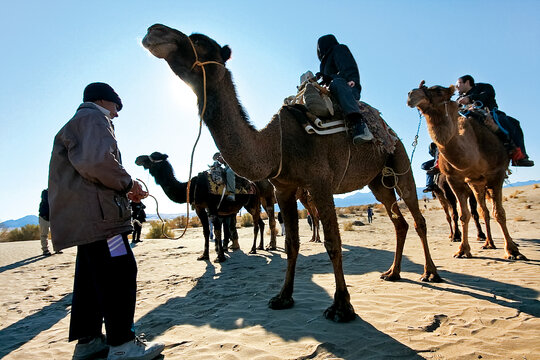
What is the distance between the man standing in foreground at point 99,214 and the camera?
7.84 feet

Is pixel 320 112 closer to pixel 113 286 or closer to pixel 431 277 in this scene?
pixel 113 286

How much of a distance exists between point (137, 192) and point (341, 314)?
2.37 meters

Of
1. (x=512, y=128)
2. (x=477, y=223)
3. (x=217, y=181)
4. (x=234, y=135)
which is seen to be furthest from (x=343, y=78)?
(x=477, y=223)

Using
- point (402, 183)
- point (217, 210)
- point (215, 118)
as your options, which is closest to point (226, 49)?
point (215, 118)

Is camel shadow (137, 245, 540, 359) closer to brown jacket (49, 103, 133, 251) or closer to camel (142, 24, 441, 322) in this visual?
camel (142, 24, 441, 322)

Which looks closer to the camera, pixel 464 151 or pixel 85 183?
pixel 85 183

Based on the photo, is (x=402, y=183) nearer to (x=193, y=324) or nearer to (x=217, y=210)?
(x=193, y=324)

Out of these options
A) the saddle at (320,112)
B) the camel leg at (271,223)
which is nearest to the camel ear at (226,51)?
the saddle at (320,112)

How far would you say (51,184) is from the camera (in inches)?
98.7

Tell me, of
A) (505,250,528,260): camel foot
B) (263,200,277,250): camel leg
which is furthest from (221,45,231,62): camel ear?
(263,200,277,250): camel leg

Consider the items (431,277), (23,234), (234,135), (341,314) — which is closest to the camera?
(234,135)

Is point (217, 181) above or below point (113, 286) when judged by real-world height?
above

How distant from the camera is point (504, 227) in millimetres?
5582

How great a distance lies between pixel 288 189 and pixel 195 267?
15.5 feet
